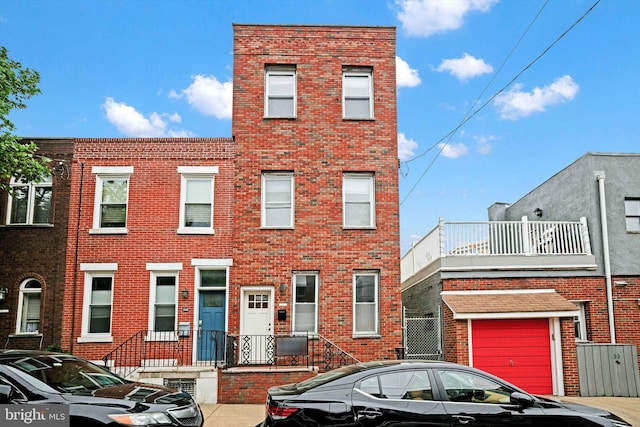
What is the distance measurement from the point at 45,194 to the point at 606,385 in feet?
53.0

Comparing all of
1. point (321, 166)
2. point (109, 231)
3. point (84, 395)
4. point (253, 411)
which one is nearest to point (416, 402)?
point (84, 395)

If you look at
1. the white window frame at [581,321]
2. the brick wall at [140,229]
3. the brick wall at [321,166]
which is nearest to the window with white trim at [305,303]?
the brick wall at [321,166]

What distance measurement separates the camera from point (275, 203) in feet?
48.2

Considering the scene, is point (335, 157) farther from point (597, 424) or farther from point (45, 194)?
point (597, 424)

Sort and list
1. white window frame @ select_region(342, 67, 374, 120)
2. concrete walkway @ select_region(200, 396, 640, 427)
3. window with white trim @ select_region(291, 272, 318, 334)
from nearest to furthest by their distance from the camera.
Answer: concrete walkway @ select_region(200, 396, 640, 427) < window with white trim @ select_region(291, 272, 318, 334) < white window frame @ select_region(342, 67, 374, 120)

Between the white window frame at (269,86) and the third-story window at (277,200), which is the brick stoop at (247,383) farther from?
the white window frame at (269,86)

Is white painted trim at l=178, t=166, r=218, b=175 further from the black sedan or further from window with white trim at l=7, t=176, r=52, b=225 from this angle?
the black sedan

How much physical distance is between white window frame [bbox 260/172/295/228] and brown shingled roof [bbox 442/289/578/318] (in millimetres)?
4907

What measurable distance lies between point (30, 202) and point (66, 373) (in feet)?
30.1

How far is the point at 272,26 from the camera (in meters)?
15.2

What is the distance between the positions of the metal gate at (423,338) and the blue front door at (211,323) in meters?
5.05

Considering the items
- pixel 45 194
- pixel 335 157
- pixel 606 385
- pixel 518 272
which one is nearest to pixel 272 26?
pixel 335 157

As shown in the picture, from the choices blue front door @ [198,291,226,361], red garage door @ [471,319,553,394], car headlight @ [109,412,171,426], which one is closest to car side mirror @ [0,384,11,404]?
car headlight @ [109,412,171,426]

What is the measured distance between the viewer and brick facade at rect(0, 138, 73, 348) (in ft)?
45.1
